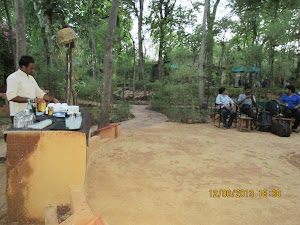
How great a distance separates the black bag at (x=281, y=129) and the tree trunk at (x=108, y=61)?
4507mm

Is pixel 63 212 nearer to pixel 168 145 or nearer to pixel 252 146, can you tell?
pixel 168 145

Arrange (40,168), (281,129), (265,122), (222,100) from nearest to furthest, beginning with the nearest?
1. (40,168)
2. (281,129)
3. (265,122)
4. (222,100)

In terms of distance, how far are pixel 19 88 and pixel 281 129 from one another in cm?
614

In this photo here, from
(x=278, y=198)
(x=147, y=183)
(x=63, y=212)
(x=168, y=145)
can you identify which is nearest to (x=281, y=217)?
(x=278, y=198)

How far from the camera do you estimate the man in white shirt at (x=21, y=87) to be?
3.03 m

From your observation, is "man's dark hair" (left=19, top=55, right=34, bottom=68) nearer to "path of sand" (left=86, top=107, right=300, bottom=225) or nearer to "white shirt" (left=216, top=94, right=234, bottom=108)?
"path of sand" (left=86, top=107, right=300, bottom=225)

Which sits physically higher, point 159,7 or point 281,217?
point 159,7

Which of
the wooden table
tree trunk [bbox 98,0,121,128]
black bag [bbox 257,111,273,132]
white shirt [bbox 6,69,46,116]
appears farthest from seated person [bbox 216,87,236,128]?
white shirt [bbox 6,69,46,116]

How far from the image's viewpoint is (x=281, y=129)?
642 centimetres

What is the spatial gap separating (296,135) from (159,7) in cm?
1276

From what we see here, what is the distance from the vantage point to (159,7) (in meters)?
16.3

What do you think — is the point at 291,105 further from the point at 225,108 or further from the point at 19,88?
the point at 19,88

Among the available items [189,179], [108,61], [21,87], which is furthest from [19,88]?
[108,61]

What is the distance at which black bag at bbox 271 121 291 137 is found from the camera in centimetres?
635
